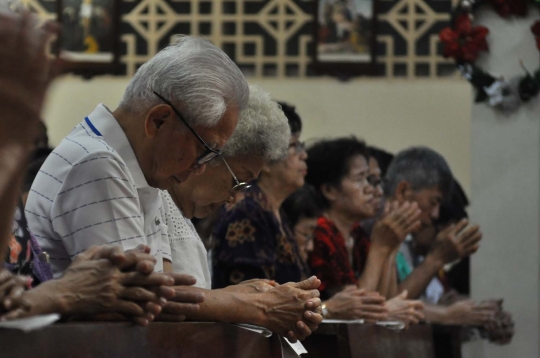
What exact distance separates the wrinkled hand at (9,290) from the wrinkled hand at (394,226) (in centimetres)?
313

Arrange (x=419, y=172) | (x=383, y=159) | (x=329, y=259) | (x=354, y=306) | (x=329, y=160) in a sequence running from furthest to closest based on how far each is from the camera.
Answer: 1. (x=383, y=159)
2. (x=419, y=172)
3. (x=329, y=160)
4. (x=329, y=259)
5. (x=354, y=306)

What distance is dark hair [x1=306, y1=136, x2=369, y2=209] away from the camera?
511 centimetres

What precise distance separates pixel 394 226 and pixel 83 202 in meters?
2.61

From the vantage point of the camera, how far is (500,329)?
6008 mm

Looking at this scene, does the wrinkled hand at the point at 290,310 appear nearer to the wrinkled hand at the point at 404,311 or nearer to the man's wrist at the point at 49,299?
the man's wrist at the point at 49,299

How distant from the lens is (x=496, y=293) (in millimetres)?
6195

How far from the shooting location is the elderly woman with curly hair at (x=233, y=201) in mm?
2877

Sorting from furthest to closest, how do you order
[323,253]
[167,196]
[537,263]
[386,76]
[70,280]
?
1. [386,76]
2. [537,263]
3. [323,253]
4. [167,196]
5. [70,280]

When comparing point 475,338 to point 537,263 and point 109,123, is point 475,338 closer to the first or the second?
point 537,263

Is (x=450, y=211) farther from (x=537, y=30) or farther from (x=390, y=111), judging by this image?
(x=390, y=111)

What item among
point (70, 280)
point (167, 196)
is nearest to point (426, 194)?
point (167, 196)

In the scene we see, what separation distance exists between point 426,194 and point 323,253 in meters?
1.33

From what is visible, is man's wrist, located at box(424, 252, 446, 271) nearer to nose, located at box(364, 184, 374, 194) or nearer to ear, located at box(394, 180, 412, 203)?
ear, located at box(394, 180, 412, 203)

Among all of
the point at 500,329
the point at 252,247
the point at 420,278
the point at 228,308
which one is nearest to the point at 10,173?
the point at 228,308
